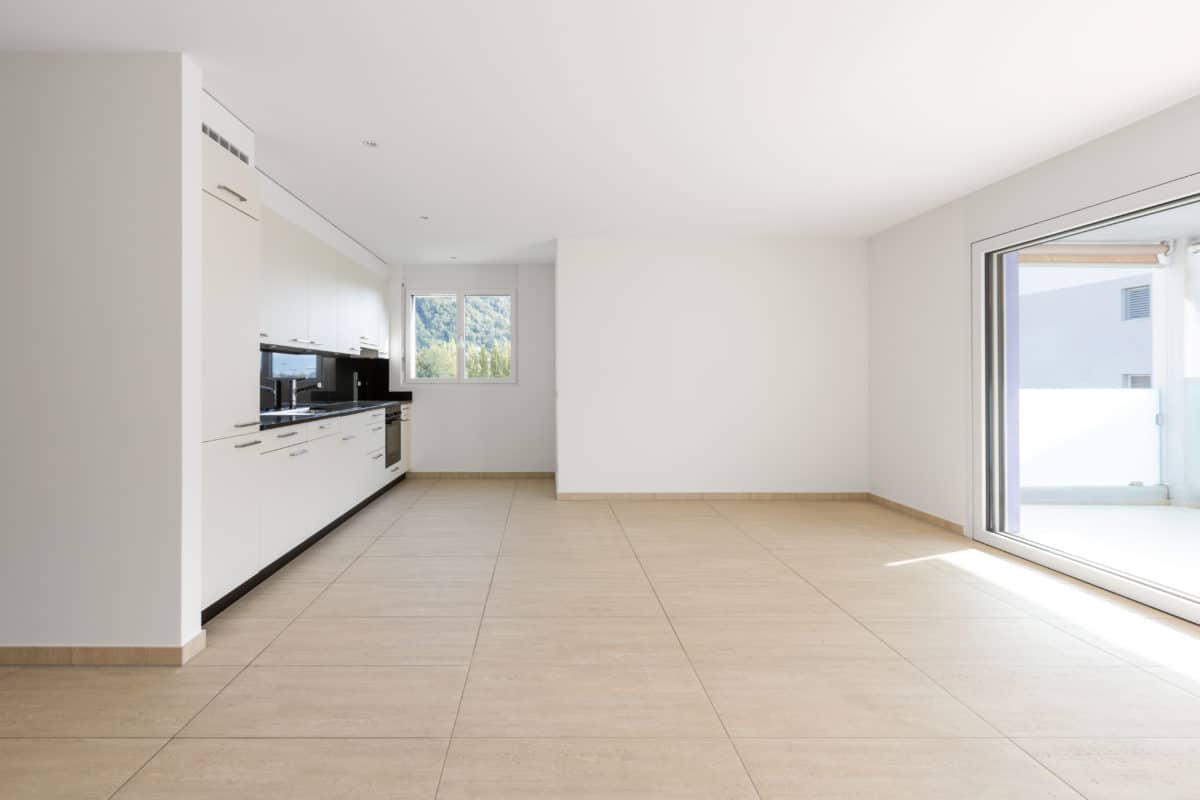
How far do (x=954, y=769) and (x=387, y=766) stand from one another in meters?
1.66

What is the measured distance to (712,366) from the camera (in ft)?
21.6

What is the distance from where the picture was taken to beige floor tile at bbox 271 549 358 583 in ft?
12.8

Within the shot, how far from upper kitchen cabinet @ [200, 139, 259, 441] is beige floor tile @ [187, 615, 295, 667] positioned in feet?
2.94

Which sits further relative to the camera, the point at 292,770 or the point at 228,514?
the point at 228,514

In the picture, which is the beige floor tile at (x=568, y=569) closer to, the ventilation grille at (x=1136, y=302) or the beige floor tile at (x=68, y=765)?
the beige floor tile at (x=68, y=765)

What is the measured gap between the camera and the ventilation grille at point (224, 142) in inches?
121

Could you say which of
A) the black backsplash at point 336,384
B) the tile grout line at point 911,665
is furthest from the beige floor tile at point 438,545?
the tile grout line at point 911,665

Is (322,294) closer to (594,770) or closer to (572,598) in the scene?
(572,598)

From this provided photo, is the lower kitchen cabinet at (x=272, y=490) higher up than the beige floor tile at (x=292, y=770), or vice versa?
the lower kitchen cabinet at (x=272, y=490)

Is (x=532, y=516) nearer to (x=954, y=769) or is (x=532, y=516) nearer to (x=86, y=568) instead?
(x=86, y=568)

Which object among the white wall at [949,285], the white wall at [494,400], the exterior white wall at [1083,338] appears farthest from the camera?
the white wall at [494,400]

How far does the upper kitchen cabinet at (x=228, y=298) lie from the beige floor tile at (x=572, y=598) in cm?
160

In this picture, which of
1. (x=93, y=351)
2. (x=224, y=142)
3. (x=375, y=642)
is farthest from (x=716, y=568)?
(x=224, y=142)

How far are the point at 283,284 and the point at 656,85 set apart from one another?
3.13 metres
